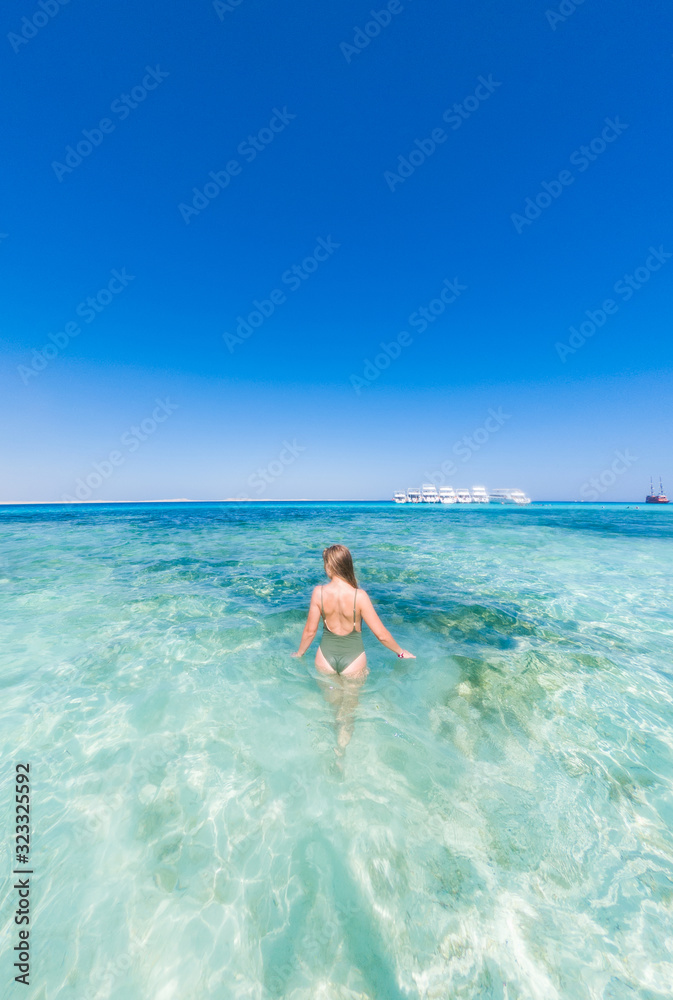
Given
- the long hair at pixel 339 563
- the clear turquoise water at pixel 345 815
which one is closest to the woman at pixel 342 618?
the long hair at pixel 339 563

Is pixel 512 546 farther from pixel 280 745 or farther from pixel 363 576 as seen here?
pixel 280 745

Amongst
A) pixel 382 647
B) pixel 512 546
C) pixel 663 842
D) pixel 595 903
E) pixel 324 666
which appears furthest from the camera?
pixel 512 546

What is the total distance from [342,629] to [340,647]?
0.29 m

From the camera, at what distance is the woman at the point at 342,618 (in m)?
4.79

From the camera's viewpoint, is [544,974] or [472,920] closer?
[544,974]

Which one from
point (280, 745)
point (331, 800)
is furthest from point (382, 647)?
point (331, 800)

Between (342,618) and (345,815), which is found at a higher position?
(342,618)

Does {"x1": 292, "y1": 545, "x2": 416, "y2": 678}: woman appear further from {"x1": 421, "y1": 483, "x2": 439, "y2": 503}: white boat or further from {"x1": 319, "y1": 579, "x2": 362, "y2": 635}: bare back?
{"x1": 421, "y1": 483, "x2": 439, "y2": 503}: white boat

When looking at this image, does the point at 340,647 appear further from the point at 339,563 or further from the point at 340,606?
the point at 339,563

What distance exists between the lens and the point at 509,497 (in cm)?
13012

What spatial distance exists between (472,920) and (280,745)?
240 cm

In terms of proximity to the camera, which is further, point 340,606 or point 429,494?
point 429,494

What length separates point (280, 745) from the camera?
4336 mm

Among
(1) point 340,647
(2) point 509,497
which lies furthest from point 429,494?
(1) point 340,647
